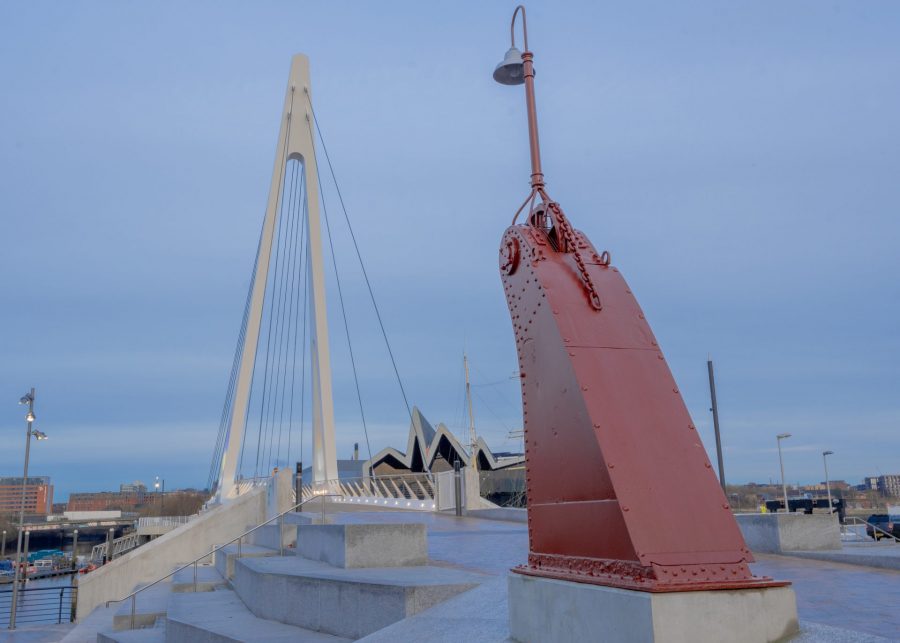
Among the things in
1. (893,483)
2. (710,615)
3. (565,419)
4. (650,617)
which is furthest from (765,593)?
(893,483)

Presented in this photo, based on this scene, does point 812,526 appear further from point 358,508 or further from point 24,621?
point 24,621

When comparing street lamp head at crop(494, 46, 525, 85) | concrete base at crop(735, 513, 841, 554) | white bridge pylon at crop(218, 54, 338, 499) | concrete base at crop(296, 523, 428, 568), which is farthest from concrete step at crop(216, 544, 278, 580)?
white bridge pylon at crop(218, 54, 338, 499)

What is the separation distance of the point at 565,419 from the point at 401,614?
→ 2586 mm

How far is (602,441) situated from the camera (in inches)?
154

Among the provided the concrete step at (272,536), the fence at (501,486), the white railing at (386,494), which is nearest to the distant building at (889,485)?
the fence at (501,486)

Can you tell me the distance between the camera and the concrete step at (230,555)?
11.8 meters

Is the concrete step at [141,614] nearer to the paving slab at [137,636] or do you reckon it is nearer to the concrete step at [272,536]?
the paving slab at [137,636]

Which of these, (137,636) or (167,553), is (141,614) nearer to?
(137,636)

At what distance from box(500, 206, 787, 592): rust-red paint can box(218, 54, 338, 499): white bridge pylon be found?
22037 millimetres

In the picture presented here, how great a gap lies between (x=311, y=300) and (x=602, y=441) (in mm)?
24319

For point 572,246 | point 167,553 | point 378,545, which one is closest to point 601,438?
point 572,246

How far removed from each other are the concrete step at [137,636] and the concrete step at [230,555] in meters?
1.50

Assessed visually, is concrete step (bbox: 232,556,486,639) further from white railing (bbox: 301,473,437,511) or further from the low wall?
the low wall

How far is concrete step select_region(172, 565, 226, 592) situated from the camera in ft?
41.2
